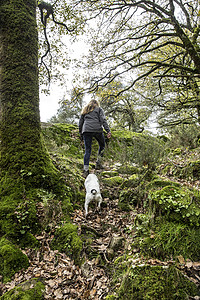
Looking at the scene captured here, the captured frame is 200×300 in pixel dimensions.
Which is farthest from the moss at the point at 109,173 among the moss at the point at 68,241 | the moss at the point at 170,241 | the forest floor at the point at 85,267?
the moss at the point at 170,241

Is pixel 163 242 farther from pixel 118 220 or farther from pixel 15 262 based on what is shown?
pixel 15 262

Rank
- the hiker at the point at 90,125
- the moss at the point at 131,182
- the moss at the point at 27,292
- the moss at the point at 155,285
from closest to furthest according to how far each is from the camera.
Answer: the moss at the point at 155,285 < the moss at the point at 27,292 < the moss at the point at 131,182 < the hiker at the point at 90,125

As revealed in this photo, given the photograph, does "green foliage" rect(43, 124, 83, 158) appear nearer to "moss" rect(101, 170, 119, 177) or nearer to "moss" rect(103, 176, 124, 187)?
"moss" rect(101, 170, 119, 177)

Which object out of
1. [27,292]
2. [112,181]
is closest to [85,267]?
[27,292]

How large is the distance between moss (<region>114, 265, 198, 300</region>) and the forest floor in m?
0.16

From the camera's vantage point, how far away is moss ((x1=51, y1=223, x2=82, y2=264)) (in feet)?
8.93

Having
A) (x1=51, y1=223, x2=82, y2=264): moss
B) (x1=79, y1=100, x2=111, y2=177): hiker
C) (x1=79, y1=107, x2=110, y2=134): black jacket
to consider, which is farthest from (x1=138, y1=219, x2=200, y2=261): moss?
(x1=79, y1=107, x2=110, y2=134): black jacket

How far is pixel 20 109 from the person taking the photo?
12.3ft

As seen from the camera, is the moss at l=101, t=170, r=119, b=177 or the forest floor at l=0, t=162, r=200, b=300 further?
the moss at l=101, t=170, r=119, b=177

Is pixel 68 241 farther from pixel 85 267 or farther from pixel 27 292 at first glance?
pixel 27 292

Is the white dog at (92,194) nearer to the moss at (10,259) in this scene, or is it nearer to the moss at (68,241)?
the moss at (68,241)

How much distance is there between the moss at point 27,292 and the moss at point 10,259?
0.33 m

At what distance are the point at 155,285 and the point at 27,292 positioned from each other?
1389 mm

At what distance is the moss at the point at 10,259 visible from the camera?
2307mm
